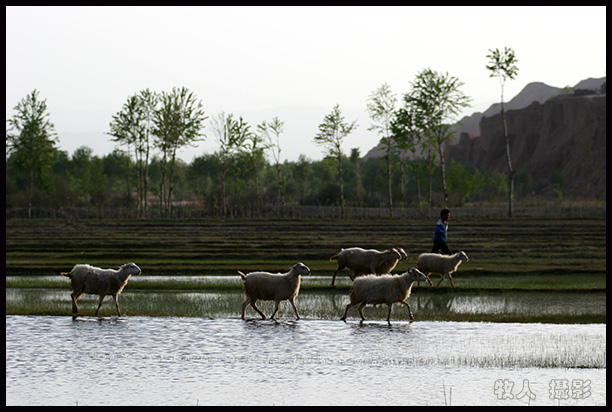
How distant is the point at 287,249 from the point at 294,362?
95.5 ft

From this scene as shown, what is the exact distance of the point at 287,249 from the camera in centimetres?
4266

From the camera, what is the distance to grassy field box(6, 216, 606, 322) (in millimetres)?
28078

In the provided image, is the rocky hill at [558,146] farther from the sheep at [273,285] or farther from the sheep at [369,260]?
the sheep at [273,285]

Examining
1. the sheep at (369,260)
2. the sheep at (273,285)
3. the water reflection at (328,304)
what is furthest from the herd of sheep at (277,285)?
the sheep at (369,260)

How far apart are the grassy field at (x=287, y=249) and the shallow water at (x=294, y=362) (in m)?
7.78

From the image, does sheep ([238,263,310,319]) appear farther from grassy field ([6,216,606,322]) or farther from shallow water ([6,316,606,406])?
grassy field ([6,216,606,322])

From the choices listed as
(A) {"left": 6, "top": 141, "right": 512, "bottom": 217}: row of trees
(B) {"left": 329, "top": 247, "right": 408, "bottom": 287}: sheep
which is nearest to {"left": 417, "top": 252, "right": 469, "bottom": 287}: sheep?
(B) {"left": 329, "top": 247, "right": 408, "bottom": 287}: sheep

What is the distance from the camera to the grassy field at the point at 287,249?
28.1m

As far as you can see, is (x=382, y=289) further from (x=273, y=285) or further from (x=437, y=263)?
(x=437, y=263)

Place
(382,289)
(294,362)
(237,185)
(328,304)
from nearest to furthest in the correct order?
(294,362) < (382,289) < (328,304) < (237,185)

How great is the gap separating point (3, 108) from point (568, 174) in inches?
6066

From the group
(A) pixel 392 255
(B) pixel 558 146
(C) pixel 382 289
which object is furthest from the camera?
(B) pixel 558 146

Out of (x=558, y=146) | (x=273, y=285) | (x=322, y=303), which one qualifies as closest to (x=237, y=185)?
(x=322, y=303)
